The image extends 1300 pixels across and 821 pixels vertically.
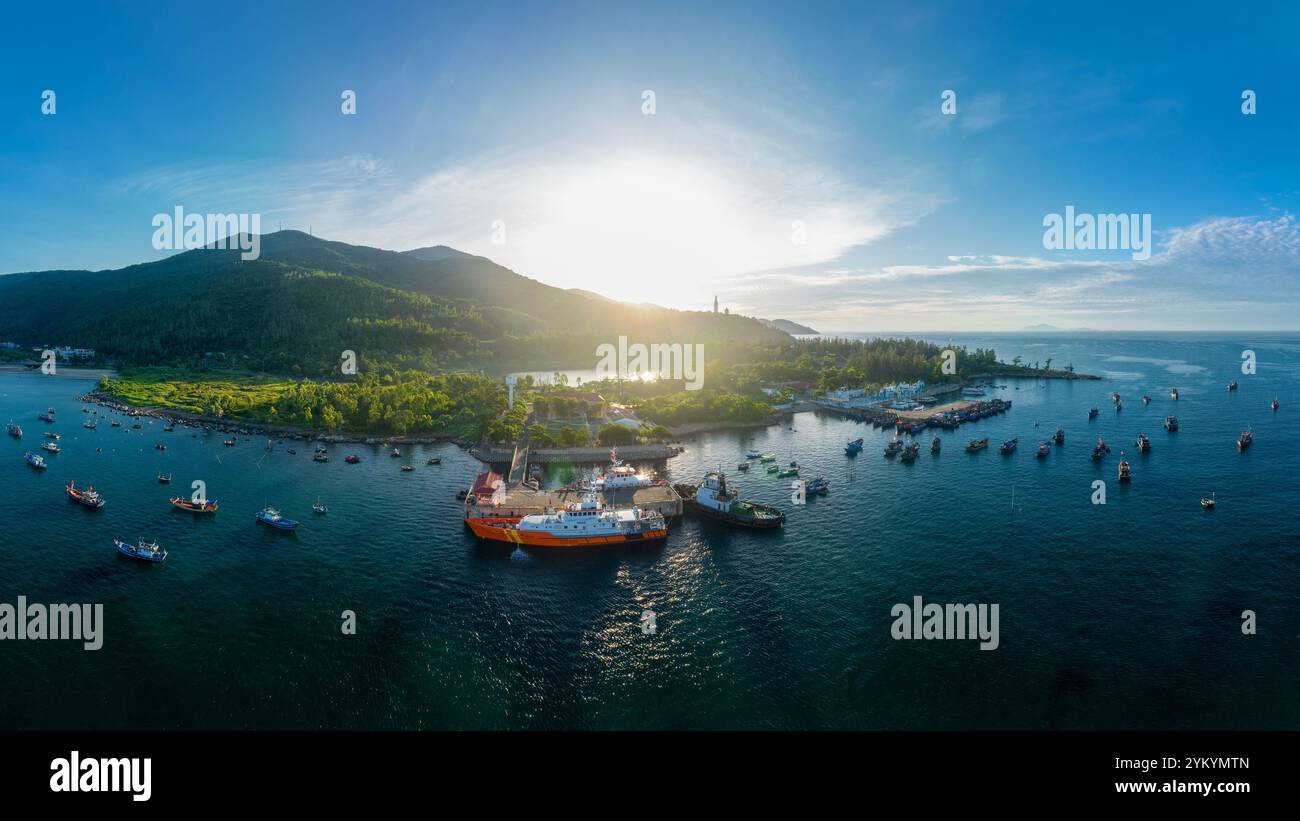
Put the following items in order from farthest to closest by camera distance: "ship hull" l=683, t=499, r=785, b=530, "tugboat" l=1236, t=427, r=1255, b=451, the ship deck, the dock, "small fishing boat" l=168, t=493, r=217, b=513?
"tugboat" l=1236, t=427, r=1255, b=451, "small fishing boat" l=168, t=493, r=217, b=513, "ship hull" l=683, t=499, r=785, b=530, the dock, the ship deck

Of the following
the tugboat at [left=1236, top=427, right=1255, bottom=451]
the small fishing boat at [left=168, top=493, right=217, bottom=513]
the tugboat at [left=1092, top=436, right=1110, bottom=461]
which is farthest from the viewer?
the tugboat at [left=1236, top=427, right=1255, bottom=451]

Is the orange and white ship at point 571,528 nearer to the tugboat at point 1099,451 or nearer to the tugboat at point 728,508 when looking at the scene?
the tugboat at point 728,508

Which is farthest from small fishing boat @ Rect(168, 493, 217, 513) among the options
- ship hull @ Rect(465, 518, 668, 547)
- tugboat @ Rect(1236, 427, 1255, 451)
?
tugboat @ Rect(1236, 427, 1255, 451)

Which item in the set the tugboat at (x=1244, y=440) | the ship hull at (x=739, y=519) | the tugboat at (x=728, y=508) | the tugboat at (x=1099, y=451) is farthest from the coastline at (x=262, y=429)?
the tugboat at (x=1244, y=440)

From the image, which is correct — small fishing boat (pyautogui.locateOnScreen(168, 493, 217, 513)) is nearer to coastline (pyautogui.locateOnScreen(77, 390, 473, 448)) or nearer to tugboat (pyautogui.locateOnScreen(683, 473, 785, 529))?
coastline (pyautogui.locateOnScreen(77, 390, 473, 448))

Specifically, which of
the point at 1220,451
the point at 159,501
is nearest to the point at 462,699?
the point at 159,501

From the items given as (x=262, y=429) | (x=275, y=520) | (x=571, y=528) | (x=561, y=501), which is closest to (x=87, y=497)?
(x=275, y=520)

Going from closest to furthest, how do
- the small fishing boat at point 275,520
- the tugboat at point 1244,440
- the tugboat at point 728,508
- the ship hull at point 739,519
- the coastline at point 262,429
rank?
1. the small fishing boat at point 275,520
2. the ship hull at point 739,519
3. the tugboat at point 728,508
4. the tugboat at point 1244,440
5. the coastline at point 262,429
